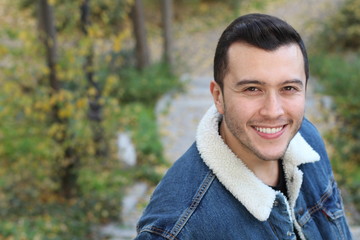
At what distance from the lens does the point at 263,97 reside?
5.55ft

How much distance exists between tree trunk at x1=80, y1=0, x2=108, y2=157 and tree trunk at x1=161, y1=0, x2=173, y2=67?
582cm

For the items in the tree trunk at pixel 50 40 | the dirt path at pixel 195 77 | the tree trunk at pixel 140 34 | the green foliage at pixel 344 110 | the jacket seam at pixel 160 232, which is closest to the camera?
the jacket seam at pixel 160 232

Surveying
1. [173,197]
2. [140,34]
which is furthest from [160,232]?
[140,34]

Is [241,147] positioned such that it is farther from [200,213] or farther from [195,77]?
[195,77]

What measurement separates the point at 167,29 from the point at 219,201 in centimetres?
1097

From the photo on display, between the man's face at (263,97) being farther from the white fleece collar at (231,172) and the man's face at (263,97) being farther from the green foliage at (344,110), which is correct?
the green foliage at (344,110)

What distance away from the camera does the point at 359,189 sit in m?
6.68

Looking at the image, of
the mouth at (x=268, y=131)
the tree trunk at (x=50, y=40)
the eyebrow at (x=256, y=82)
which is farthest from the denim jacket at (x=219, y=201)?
the tree trunk at (x=50, y=40)

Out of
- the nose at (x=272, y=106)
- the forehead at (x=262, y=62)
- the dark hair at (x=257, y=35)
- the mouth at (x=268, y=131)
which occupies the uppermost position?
the dark hair at (x=257, y=35)

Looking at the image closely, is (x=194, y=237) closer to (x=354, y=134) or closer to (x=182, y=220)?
(x=182, y=220)

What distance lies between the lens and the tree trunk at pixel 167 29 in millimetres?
12227

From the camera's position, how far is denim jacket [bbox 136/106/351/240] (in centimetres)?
164

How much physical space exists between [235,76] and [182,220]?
495mm

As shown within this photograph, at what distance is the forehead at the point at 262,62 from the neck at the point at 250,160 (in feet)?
0.79
